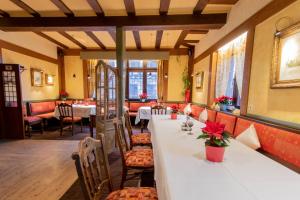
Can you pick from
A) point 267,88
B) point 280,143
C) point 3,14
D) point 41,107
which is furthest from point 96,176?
point 41,107

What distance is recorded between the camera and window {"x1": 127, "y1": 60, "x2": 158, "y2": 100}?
22.0 feet

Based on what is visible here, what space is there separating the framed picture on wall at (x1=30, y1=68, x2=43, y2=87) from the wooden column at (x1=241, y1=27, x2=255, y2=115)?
5.79 m

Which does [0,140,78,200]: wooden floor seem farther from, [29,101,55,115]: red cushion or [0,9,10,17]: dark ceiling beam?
[0,9,10,17]: dark ceiling beam

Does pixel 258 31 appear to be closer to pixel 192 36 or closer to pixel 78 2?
pixel 192 36

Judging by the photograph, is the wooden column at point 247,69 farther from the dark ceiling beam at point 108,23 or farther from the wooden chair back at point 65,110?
the wooden chair back at point 65,110

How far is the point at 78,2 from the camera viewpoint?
123 inches

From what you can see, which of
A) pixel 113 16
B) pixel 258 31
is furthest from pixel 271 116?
pixel 113 16

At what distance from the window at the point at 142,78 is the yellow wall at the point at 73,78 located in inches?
76.9

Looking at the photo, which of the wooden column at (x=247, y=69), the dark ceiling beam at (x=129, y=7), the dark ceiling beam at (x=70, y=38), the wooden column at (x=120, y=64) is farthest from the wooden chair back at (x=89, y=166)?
the dark ceiling beam at (x=70, y=38)

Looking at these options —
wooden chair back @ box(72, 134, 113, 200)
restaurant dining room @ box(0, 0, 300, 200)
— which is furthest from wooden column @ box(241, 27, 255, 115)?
wooden chair back @ box(72, 134, 113, 200)

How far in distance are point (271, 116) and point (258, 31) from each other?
4.12 feet

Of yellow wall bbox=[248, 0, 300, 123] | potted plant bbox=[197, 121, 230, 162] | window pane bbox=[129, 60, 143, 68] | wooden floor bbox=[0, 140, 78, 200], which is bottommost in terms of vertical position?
wooden floor bbox=[0, 140, 78, 200]

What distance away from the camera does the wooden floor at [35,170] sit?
2061mm

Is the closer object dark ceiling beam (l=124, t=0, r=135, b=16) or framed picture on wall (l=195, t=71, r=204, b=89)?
dark ceiling beam (l=124, t=0, r=135, b=16)
